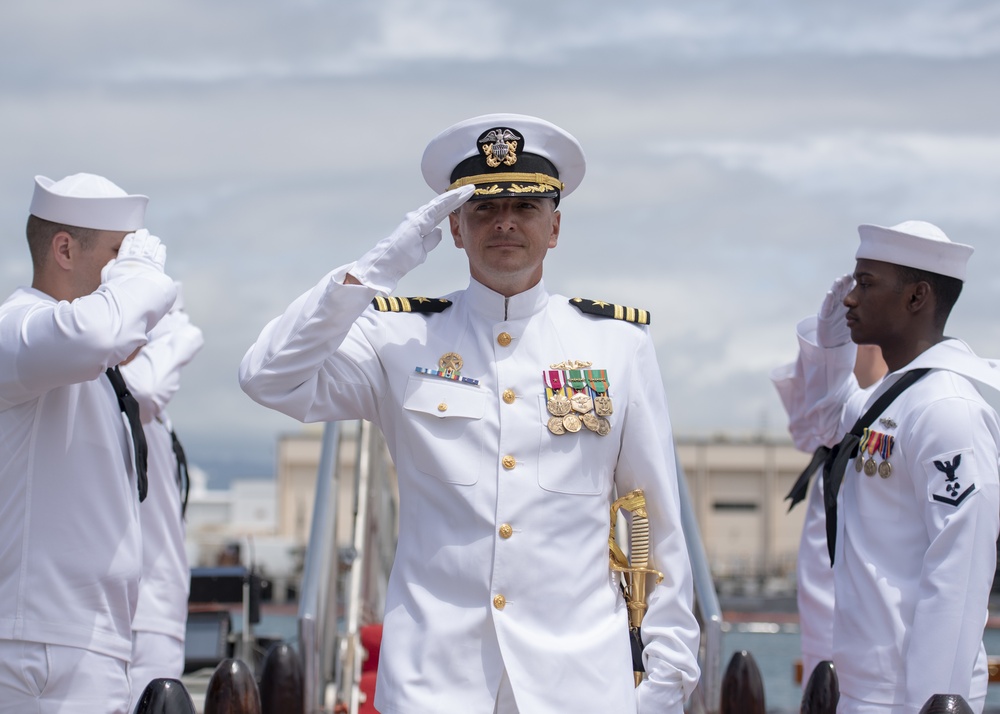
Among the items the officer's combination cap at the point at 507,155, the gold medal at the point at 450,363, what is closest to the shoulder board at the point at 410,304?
the gold medal at the point at 450,363

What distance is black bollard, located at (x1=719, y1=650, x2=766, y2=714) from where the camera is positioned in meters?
5.37

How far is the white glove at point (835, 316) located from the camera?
180 inches

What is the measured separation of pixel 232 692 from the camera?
13.8 ft

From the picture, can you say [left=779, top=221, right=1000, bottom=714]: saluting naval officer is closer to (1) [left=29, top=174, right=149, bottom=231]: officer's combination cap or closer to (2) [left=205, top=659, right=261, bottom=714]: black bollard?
(2) [left=205, top=659, right=261, bottom=714]: black bollard

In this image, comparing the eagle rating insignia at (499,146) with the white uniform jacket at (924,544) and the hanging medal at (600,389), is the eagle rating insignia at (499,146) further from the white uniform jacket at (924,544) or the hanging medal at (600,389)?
the white uniform jacket at (924,544)

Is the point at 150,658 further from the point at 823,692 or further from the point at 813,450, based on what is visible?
the point at 813,450

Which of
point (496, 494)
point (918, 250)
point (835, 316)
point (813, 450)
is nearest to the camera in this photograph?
point (496, 494)

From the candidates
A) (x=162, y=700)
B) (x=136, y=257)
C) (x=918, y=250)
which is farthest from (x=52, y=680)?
(x=918, y=250)

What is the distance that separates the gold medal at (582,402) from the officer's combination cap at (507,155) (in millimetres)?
471

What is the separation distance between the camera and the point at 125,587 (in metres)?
3.76

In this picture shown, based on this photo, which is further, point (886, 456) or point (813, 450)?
point (813, 450)

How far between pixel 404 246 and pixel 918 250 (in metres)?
1.52

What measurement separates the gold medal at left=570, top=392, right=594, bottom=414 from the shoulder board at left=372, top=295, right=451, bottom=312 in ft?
1.37

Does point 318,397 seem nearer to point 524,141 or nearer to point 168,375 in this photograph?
point 524,141
